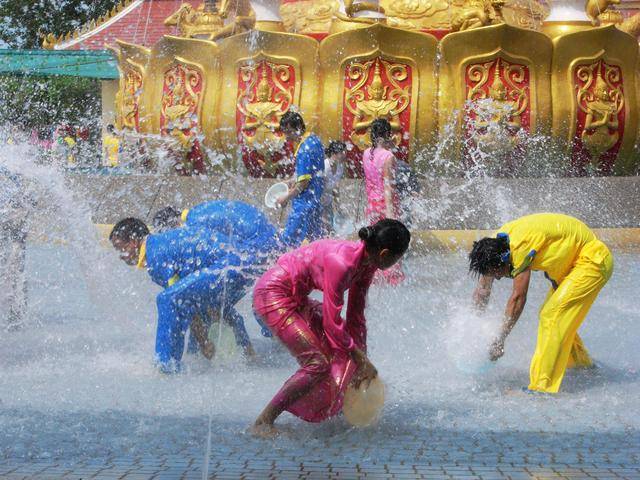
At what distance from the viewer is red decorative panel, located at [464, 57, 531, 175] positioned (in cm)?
1010

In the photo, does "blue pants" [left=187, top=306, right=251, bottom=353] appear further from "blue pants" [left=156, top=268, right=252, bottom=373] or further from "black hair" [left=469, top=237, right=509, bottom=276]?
"black hair" [left=469, top=237, right=509, bottom=276]

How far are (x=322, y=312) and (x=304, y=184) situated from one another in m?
2.72

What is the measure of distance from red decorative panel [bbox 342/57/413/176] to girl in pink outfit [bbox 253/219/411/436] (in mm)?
6175

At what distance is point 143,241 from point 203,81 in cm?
587

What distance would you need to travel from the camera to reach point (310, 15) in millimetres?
12078

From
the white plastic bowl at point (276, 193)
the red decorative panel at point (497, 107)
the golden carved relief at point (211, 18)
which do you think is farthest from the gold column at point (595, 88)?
the white plastic bowl at point (276, 193)

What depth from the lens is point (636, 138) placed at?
1077 cm

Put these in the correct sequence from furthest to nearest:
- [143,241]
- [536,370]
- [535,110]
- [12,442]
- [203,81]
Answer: [203,81] → [535,110] → [143,241] → [536,370] → [12,442]

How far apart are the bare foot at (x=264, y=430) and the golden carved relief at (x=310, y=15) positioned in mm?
8349

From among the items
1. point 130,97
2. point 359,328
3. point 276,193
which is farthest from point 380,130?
point 130,97

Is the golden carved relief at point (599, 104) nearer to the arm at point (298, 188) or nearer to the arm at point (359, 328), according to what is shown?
the arm at point (298, 188)

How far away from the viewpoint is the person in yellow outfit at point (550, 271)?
15.5 ft

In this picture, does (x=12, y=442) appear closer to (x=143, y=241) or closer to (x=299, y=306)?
(x=299, y=306)

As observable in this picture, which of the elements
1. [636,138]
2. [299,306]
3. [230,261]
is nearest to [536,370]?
[299,306]
